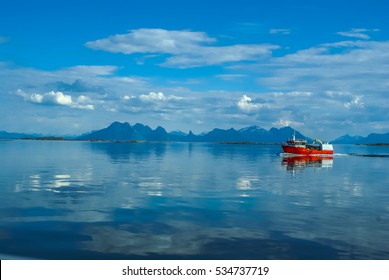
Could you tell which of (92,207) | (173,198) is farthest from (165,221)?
(173,198)

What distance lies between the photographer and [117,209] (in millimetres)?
34469

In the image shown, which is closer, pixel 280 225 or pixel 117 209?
pixel 280 225

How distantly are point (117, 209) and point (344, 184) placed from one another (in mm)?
34901

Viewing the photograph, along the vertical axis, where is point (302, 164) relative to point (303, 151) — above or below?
below

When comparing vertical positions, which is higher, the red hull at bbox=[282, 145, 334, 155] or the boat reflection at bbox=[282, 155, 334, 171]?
the red hull at bbox=[282, 145, 334, 155]

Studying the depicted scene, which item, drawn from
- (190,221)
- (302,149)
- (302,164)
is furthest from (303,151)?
(190,221)

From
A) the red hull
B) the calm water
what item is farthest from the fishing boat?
the calm water

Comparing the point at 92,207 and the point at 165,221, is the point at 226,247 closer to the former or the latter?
the point at 165,221

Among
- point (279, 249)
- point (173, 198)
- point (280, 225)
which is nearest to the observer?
point (279, 249)

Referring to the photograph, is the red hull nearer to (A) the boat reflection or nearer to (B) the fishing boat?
(B) the fishing boat

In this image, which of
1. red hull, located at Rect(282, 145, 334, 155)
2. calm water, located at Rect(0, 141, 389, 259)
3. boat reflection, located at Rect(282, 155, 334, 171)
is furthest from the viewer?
red hull, located at Rect(282, 145, 334, 155)

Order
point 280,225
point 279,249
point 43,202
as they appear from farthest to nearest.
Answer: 1. point 43,202
2. point 280,225
3. point 279,249

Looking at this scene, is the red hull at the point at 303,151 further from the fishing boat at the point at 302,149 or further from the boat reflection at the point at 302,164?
the boat reflection at the point at 302,164

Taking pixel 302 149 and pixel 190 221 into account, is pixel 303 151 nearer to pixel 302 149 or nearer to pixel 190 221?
pixel 302 149
